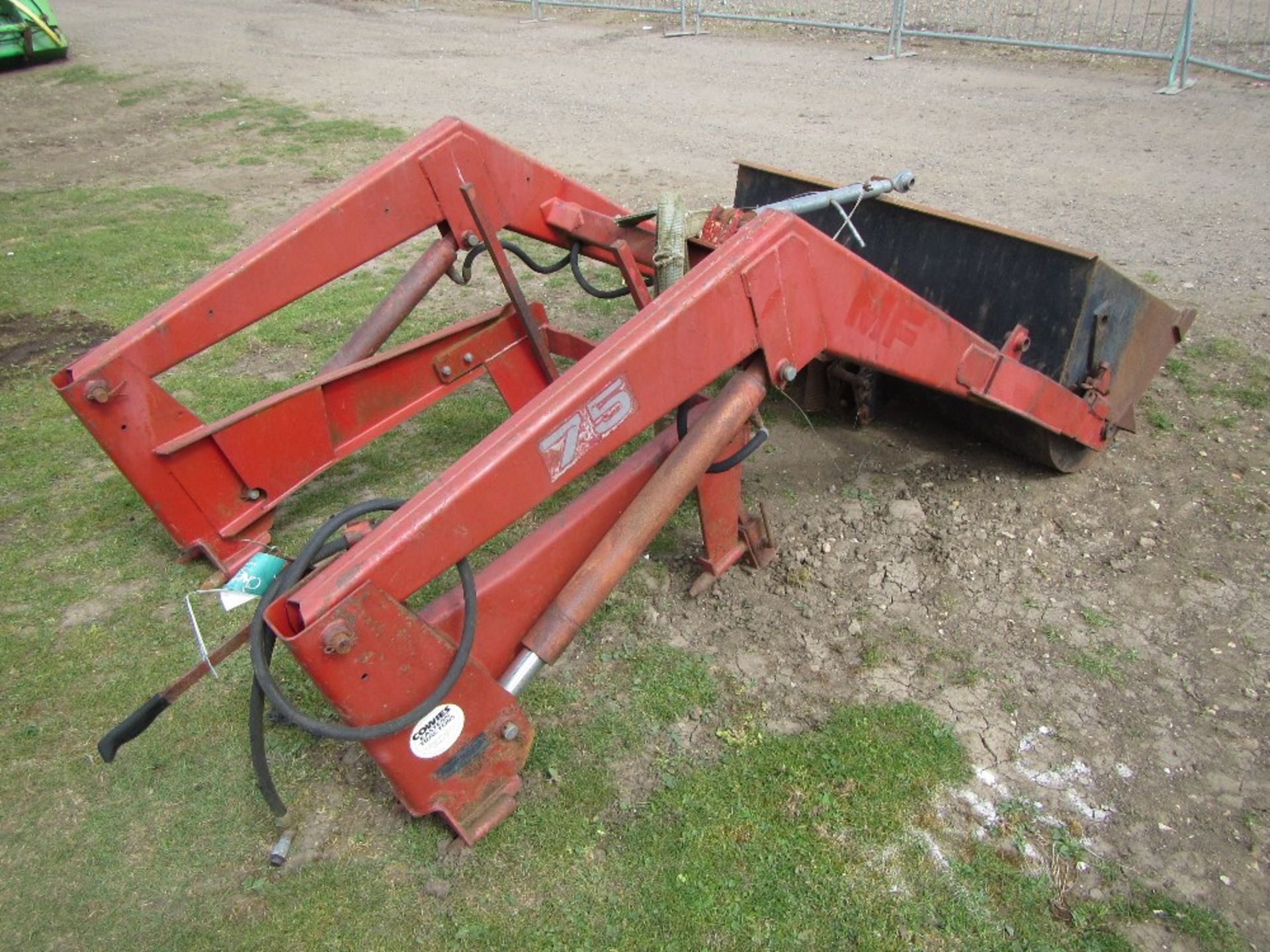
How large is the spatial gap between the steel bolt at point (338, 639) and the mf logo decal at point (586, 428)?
569 millimetres

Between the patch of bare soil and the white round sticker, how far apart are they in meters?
4.31

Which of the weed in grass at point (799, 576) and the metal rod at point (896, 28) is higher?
the weed in grass at point (799, 576)

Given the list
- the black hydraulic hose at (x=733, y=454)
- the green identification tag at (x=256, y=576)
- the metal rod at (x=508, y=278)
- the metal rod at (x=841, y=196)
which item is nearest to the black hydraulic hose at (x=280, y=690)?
the green identification tag at (x=256, y=576)

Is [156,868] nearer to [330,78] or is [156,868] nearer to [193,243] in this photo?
[193,243]

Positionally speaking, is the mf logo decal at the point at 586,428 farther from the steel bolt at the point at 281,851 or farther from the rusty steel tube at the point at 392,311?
the rusty steel tube at the point at 392,311

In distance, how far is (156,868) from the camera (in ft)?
8.60

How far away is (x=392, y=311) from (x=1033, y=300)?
2.46 m

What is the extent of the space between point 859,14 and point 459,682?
12617 mm

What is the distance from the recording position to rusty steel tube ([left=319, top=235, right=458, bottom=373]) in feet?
12.2

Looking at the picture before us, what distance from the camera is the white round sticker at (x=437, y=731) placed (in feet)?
7.77

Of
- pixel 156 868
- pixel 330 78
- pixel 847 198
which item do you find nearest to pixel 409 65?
pixel 330 78

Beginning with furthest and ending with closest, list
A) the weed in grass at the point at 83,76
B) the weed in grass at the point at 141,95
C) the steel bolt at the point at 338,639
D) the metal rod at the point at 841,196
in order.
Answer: the weed in grass at the point at 83,76, the weed in grass at the point at 141,95, the metal rod at the point at 841,196, the steel bolt at the point at 338,639

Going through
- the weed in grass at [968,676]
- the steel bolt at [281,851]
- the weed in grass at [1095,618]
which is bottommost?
the weed in grass at [1095,618]

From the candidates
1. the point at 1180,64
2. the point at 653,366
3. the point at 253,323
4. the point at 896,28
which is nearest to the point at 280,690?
the point at 653,366
